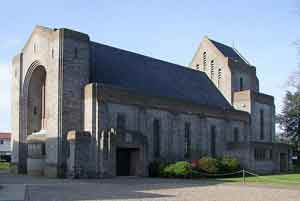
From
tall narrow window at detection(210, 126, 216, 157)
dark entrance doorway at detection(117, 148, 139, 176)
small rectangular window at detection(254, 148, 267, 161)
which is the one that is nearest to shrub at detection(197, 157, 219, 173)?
dark entrance doorway at detection(117, 148, 139, 176)

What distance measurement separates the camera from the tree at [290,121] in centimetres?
6784

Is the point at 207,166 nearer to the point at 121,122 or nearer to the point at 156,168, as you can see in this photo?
the point at 156,168

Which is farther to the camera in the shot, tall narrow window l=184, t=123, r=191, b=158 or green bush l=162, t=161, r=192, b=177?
tall narrow window l=184, t=123, r=191, b=158

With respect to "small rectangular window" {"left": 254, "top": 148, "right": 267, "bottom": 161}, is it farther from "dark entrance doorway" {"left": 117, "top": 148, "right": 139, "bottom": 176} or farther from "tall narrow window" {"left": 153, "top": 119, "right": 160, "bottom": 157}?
"dark entrance doorway" {"left": 117, "top": 148, "right": 139, "bottom": 176}

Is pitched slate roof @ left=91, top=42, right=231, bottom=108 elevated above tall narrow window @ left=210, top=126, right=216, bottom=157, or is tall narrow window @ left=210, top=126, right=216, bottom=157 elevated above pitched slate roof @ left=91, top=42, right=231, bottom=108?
pitched slate roof @ left=91, top=42, right=231, bottom=108

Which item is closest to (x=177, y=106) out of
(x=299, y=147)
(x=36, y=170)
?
(x=36, y=170)

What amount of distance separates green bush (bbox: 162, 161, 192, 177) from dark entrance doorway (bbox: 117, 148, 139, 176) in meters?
2.75

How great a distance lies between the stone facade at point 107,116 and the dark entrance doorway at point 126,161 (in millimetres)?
83

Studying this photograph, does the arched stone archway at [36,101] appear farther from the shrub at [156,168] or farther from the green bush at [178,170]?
the green bush at [178,170]

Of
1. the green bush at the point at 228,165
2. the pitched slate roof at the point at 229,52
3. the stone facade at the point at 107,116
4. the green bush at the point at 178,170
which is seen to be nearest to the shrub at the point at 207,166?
the green bush at the point at 228,165

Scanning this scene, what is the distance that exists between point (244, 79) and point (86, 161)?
98.0 ft

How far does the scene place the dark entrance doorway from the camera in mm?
36656

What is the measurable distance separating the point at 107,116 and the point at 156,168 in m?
6.22

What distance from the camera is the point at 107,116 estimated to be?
1422 inches
